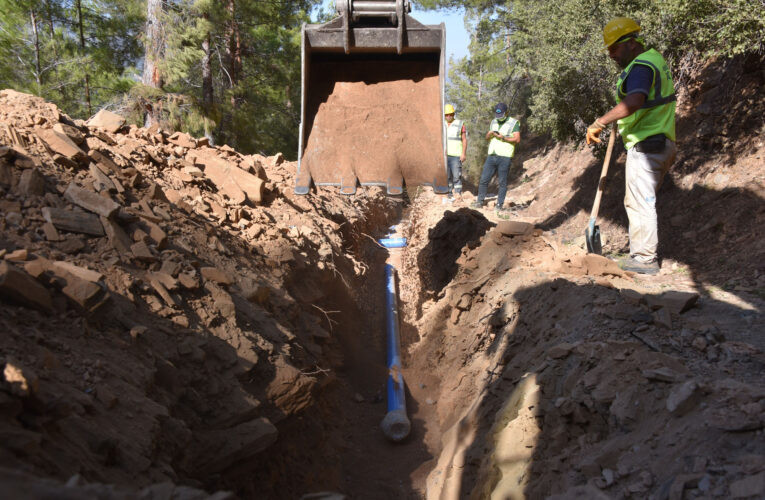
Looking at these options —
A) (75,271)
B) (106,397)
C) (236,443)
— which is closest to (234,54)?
(75,271)

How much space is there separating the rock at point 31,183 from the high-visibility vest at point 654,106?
452 cm

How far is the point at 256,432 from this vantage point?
2.89 m

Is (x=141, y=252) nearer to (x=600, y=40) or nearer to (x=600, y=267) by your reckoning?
(x=600, y=267)

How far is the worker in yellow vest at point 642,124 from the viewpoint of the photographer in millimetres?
4098

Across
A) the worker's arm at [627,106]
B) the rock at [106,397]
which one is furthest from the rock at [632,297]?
the rock at [106,397]

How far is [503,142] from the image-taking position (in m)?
8.23

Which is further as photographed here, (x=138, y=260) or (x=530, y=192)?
(x=530, y=192)

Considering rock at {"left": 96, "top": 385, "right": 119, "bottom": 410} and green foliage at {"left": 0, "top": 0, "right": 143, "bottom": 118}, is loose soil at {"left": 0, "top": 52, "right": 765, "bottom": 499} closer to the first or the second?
rock at {"left": 96, "top": 385, "right": 119, "bottom": 410}

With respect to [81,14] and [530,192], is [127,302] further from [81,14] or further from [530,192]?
[81,14]

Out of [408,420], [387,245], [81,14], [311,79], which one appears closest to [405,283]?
[387,245]

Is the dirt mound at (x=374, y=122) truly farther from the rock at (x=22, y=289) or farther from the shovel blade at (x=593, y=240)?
the rock at (x=22, y=289)

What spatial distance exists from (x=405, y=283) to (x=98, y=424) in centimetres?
601

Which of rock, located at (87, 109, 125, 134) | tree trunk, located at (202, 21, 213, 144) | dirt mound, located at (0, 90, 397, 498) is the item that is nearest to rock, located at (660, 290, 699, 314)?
dirt mound, located at (0, 90, 397, 498)

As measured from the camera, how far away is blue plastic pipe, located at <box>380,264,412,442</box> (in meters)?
4.46
